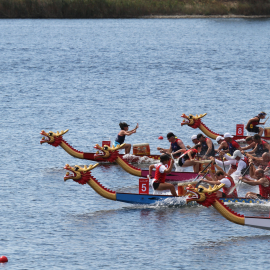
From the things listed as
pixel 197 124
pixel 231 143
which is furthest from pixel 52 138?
pixel 197 124

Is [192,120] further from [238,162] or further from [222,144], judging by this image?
[238,162]

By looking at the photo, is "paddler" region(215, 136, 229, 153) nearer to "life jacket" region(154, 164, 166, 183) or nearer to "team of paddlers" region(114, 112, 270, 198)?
"team of paddlers" region(114, 112, 270, 198)

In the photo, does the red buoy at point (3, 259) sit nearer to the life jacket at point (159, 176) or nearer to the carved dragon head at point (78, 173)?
the carved dragon head at point (78, 173)

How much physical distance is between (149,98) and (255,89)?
9785mm

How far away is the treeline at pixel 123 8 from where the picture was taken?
8912 centimetres

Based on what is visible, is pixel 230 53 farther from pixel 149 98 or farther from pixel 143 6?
pixel 149 98

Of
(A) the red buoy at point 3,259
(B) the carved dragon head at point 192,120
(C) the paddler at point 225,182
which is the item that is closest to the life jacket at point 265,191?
(C) the paddler at point 225,182

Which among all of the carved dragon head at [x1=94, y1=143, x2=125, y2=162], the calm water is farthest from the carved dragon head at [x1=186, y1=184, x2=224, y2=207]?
the carved dragon head at [x1=94, y1=143, x2=125, y2=162]

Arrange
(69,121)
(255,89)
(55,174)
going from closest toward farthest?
(55,174)
(69,121)
(255,89)

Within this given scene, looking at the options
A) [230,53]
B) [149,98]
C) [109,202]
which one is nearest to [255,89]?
[149,98]

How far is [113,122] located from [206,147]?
13.2 m

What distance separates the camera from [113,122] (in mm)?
38500

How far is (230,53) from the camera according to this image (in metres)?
75.1

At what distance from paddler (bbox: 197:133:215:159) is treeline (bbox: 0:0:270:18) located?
66.0m
